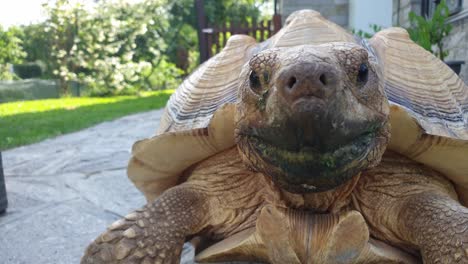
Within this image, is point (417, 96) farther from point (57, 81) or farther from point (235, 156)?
point (57, 81)

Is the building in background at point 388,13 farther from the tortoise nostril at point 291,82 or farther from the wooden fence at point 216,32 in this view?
the tortoise nostril at point 291,82

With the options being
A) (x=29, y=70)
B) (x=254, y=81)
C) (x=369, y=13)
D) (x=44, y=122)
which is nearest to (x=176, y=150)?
(x=254, y=81)

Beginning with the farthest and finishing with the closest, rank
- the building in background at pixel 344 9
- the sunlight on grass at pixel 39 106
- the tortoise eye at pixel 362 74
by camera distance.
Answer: the sunlight on grass at pixel 39 106, the building in background at pixel 344 9, the tortoise eye at pixel 362 74

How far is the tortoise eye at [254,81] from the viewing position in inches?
39.6

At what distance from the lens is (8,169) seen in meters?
3.82

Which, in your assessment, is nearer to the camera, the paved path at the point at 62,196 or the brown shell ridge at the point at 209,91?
the brown shell ridge at the point at 209,91

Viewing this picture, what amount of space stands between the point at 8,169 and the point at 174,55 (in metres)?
17.0

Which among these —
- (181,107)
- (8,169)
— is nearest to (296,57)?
(181,107)

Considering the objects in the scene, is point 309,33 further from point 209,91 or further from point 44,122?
point 44,122

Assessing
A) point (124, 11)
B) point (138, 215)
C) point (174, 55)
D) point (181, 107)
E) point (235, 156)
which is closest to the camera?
point (138, 215)

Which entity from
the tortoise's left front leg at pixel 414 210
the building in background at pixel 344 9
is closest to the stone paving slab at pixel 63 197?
the tortoise's left front leg at pixel 414 210

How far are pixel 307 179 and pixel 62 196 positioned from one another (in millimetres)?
2380

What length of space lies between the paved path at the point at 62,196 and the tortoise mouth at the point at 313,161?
0.97 metres

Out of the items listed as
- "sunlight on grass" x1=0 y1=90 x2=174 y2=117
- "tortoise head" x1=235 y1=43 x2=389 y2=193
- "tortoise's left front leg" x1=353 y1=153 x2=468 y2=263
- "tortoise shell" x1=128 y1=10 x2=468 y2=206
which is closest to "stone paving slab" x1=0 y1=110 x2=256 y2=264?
"tortoise shell" x1=128 y1=10 x2=468 y2=206
